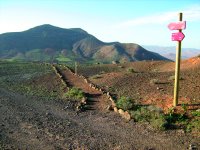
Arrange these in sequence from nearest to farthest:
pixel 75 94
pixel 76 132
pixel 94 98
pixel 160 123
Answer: pixel 76 132 → pixel 160 123 → pixel 94 98 → pixel 75 94

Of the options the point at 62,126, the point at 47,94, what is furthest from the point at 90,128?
the point at 47,94

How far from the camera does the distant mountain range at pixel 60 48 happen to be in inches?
4950

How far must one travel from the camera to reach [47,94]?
73.5ft

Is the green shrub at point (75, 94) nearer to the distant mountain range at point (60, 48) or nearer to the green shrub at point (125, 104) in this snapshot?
the green shrub at point (125, 104)

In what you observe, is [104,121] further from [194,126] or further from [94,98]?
[94,98]

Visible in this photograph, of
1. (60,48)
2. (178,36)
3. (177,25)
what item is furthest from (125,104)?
(60,48)

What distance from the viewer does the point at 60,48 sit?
146250mm

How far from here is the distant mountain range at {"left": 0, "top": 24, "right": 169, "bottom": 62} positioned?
412 ft

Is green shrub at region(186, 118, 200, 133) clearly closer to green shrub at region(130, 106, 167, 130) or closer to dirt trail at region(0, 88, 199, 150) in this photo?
dirt trail at region(0, 88, 199, 150)

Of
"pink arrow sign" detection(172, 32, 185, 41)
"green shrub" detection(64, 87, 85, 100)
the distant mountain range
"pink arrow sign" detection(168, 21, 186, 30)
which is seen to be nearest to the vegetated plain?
"green shrub" detection(64, 87, 85, 100)

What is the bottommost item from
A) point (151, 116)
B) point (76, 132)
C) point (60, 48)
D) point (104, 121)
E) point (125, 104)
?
point (76, 132)

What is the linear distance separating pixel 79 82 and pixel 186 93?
1133 cm

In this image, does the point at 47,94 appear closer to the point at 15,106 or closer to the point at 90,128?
the point at 15,106

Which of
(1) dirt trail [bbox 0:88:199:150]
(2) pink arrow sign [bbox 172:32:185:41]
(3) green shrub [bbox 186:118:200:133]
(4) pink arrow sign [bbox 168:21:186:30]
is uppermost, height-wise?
(4) pink arrow sign [bbox 168:21:186:30]
